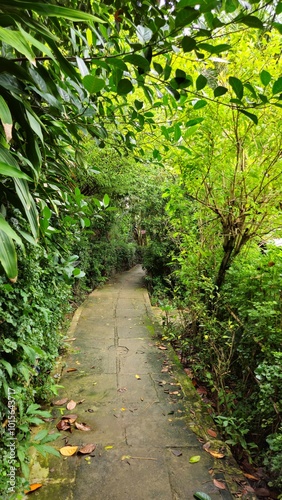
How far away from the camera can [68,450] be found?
1.87 m

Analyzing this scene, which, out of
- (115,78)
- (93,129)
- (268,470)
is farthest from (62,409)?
(115,78)

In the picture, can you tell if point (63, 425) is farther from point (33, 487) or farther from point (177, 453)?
point (177, 453)

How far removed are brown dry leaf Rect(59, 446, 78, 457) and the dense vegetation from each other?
315mm

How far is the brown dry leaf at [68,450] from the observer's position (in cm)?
184

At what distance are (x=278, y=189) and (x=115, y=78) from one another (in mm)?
2090

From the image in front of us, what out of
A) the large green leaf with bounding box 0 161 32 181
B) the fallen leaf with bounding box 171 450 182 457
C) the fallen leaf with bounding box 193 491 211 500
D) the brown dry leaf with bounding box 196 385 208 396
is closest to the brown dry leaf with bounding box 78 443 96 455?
the fallen leaf with bounding box 171 450 182 457

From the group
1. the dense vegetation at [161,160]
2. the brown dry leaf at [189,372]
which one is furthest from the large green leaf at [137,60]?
the brown dry leaf at [189,372]

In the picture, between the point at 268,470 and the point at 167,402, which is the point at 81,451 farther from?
the point at 268,470

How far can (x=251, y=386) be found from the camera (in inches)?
90.8

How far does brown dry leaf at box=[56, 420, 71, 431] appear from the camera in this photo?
81.7 inches

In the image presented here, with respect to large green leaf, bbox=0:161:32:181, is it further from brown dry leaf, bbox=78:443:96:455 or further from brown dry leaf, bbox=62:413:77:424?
brown dry leaf, bbox=62:413:77:424

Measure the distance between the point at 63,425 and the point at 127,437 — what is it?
1.63 ft

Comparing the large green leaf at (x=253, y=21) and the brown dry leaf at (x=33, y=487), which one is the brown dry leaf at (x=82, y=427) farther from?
the large green leaf at (x=253, y=21)

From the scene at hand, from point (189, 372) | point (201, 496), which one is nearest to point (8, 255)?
point (201, 496)
